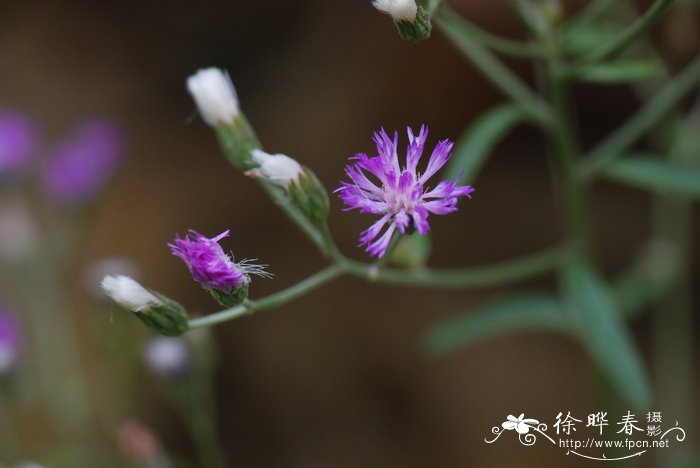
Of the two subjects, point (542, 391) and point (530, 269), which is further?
point (542, 391)

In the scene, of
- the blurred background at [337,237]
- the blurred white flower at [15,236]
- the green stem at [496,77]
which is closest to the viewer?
the green stem at [496,77]

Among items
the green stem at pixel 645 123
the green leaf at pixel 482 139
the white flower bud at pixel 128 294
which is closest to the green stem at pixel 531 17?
the green leaf at pixel 482 139

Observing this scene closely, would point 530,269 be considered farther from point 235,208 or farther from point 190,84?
point 235,208

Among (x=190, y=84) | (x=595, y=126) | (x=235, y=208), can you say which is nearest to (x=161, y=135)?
(x=235, y=208)

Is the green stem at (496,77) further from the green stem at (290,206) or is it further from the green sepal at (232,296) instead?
the green sepal at (232,296)

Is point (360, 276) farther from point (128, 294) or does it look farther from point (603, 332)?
point (603, 332)
